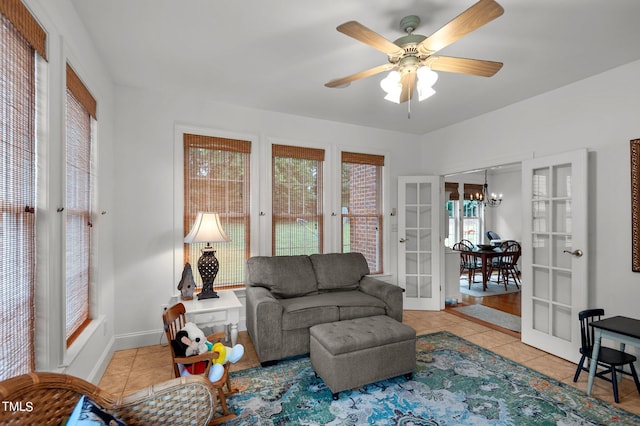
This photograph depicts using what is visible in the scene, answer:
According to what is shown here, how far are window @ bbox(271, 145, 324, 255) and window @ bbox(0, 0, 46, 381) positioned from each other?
243cm

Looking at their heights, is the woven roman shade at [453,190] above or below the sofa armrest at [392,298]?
above

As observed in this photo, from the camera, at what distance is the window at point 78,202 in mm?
1976

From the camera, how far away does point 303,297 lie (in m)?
3.22

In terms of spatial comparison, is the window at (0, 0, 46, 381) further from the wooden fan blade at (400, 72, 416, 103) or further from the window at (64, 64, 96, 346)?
the wooden fan blade at (400, 72, 416, 103)

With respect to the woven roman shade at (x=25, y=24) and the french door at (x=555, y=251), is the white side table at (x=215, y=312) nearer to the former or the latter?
the woven roman shade at (x=25, y=24)

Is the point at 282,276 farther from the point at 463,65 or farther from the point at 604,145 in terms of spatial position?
the point at 604,145

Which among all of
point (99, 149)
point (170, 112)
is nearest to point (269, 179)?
point (170, 112)

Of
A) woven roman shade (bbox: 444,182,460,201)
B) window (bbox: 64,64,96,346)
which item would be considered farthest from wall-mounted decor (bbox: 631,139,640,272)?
woven roman shade (bbox: 444,182,460,201)

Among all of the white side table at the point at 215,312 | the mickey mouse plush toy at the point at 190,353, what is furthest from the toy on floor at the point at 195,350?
the white side table at the point at 215,312

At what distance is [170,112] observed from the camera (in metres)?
3.24

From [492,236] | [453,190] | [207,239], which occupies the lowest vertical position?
[492,236]

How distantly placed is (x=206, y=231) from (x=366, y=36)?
7.16 feet

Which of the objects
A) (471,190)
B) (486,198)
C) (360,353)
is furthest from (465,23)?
(486,198)

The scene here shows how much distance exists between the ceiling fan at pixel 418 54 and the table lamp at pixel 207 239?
1736 mm
